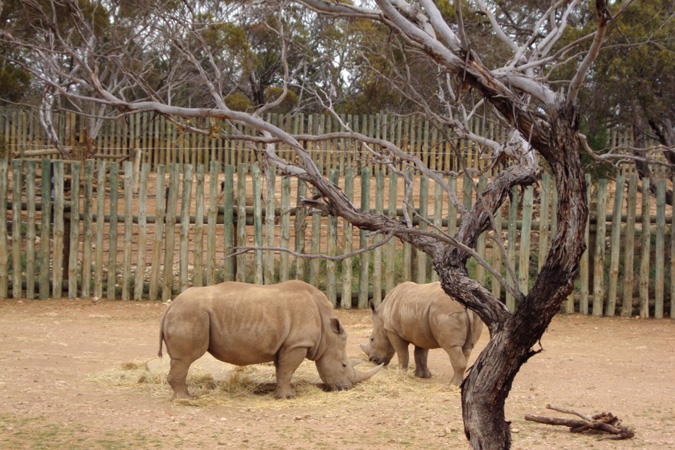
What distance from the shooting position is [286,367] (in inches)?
243

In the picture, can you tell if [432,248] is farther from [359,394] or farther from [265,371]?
[265,371]

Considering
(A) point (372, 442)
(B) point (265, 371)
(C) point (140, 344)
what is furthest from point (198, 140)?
(A) point (372, 442)

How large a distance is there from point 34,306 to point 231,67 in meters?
15.5

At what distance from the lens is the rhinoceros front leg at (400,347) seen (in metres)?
7.15

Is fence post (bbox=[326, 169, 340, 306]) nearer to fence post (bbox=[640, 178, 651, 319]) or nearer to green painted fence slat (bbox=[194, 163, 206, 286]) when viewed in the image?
green painted fence slat (bbox=[194, 163, 206, 286])

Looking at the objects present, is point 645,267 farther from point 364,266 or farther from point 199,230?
point 199,230

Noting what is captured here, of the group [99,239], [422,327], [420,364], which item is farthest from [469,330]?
[99,239]

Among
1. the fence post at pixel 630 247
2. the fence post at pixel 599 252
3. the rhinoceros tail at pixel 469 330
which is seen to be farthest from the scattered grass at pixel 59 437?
the fence post at pixel 630 247

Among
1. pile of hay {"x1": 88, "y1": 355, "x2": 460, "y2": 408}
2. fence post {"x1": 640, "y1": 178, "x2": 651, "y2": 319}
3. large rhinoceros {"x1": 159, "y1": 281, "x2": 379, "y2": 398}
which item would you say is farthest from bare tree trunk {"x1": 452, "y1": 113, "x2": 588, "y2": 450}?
fence post {"x1": 640, "y1": 178, "x2": 651, "y2": 319}

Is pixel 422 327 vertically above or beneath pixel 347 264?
beneath

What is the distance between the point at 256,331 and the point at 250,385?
0.66 meters

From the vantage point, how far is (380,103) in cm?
2320

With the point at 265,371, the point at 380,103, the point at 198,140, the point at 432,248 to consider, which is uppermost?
the point at 380,103

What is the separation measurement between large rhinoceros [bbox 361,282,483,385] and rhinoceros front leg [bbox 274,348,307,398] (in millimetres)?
1134
